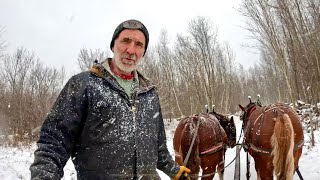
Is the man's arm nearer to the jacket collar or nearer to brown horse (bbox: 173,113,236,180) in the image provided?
the jacket collar

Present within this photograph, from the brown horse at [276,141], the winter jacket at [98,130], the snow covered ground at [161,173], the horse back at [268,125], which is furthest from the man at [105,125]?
the snow covered ground at [161,173]

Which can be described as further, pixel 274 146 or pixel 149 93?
pixel 274 146

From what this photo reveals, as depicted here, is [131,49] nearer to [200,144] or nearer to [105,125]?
[105,125]

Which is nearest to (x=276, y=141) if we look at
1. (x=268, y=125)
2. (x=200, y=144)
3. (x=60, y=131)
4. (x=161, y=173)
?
(x=268, y=125)

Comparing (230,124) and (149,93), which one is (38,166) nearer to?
(149,93)

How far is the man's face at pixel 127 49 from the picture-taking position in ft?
6.93

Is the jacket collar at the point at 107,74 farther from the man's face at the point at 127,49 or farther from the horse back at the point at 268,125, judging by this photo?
the horse back at the point at 268,125

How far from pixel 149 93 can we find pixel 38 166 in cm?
89

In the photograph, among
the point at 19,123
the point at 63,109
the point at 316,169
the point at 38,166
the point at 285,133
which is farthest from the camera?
the point at 19,123

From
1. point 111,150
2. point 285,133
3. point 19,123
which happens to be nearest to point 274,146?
point 285,133

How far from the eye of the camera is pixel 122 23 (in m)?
2.19

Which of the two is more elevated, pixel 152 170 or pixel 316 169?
pixel 152 170

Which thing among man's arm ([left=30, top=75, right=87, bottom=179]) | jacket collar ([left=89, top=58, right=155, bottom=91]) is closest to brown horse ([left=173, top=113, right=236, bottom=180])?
jacket collar ([left=89, top=58, right=155, bottom=91])

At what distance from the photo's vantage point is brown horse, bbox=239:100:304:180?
5.04 meters
